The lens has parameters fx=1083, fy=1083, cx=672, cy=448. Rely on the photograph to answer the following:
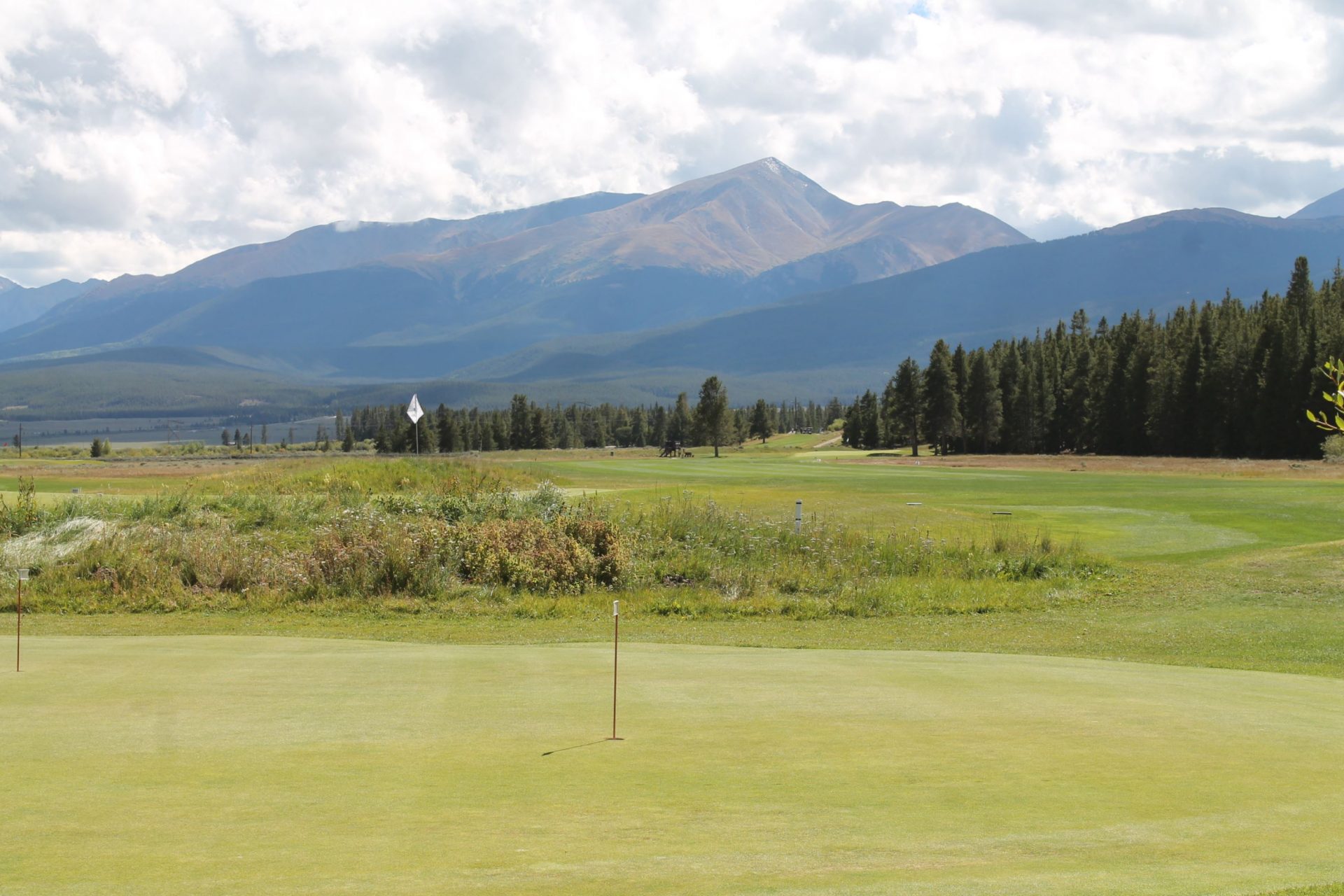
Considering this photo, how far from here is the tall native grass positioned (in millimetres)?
21219

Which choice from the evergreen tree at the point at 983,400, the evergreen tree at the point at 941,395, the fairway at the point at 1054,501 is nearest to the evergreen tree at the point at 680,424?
the evergreen tree at the point at 983,400

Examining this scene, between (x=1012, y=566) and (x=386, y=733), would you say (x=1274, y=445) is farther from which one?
(x=386, y=733)

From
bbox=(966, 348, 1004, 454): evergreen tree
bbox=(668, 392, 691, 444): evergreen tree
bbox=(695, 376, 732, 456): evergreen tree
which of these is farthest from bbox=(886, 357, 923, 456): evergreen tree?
bbox=(668, 392, 691, 444): evergreen tree

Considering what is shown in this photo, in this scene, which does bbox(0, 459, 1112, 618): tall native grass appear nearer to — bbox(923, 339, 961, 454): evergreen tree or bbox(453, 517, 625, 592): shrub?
bbox(453, 517, 625, 592): shrub

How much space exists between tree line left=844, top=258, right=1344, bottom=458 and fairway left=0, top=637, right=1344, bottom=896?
7102 cm

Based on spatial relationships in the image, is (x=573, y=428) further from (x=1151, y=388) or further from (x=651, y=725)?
(x=651, y=725)

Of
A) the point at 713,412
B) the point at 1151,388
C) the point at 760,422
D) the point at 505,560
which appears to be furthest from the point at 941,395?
the point at 505,560

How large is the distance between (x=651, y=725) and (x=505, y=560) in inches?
626

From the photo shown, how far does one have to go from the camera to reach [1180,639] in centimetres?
1677

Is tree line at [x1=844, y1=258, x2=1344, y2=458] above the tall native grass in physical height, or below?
above

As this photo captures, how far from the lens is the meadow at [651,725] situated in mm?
4949

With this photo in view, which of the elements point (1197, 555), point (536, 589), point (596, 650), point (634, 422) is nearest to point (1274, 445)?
point (1197, 555)

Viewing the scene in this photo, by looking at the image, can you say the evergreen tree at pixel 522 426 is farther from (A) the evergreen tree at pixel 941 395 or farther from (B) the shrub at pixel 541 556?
(B) the shrub at pixel 541 556

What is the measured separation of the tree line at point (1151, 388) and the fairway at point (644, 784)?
233ft
